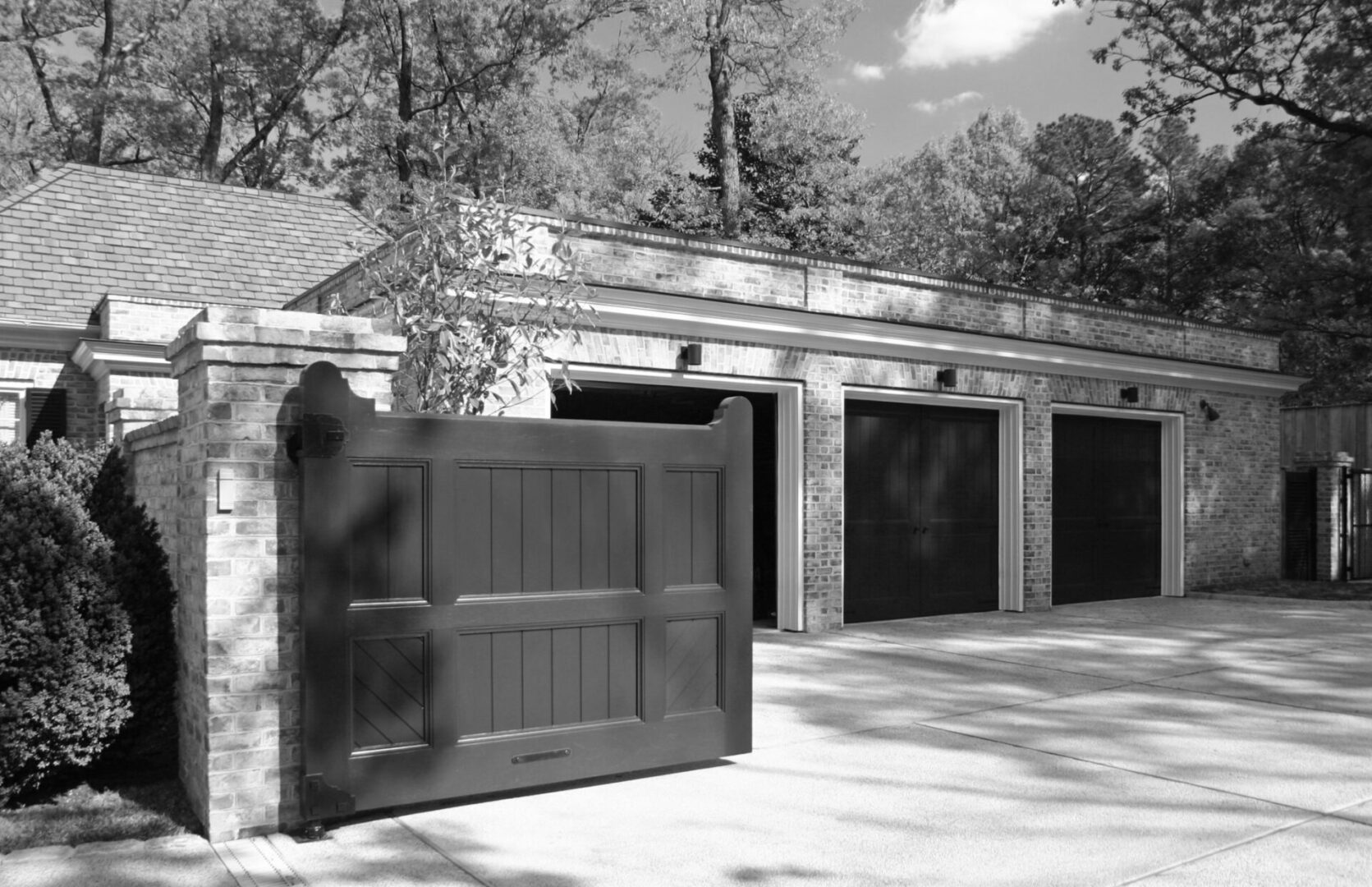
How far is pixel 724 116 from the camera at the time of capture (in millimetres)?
27891

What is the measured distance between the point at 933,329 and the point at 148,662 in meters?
9.10

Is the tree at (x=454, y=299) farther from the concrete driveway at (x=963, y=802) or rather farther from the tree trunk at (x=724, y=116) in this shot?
the tree trunk at (x=724, y=116)

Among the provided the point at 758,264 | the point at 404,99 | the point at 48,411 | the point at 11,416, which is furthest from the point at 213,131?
the point at 758,264

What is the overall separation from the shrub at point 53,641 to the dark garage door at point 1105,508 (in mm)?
11543

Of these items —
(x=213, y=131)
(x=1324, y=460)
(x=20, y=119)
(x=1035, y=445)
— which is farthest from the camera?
(x=213, y=131)

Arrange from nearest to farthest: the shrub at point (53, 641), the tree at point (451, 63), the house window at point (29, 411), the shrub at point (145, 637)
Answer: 1. the shrub at point (53, 641)
2. the shrub at point (145, 637)
3. the house window at point (29, 411)
4. the tree at point (451, 63)

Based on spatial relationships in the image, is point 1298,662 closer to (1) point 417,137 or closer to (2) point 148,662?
(2) point 148,662

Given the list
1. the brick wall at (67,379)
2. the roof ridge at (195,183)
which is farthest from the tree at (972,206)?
the brick wall at (67,379)

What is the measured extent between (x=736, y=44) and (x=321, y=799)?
26.1 metres

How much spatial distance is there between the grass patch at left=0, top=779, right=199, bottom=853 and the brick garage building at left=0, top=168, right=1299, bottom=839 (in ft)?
0.55

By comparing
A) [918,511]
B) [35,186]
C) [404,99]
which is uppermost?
[404,99]

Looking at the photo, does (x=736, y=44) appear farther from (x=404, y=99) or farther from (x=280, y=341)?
(x=280, y=341)

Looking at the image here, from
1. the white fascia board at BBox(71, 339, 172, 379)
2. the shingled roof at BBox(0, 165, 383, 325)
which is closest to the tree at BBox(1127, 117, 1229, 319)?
the shingled roof at BBox(0, 165, 383, 325)

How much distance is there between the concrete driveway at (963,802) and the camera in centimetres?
426
